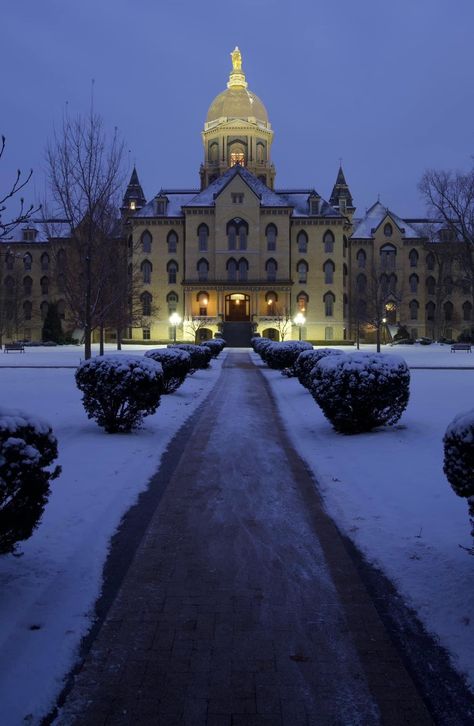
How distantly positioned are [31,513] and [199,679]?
2.02 meters

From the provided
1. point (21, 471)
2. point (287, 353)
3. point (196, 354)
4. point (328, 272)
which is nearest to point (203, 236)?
point (328, 272)

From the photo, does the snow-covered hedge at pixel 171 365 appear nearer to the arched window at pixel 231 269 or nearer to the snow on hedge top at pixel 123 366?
the snow on hedge top at pixel 123 366

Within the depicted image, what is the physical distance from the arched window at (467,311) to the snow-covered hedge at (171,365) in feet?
232

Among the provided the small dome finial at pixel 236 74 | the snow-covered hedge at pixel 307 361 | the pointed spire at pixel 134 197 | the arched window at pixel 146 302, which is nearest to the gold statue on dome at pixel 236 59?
the small dome finial at pixel 236 74

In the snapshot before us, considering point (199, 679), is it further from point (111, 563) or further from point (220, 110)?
point (220, 110)

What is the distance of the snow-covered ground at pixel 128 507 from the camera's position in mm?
3965

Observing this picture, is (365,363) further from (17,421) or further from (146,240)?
(146,240)

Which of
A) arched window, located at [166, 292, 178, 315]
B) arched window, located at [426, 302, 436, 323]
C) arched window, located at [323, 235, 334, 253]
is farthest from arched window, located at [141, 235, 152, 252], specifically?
arched window, located at [426, 302, 436, 323]


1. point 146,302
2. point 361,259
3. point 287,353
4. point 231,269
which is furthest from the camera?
point 361,259

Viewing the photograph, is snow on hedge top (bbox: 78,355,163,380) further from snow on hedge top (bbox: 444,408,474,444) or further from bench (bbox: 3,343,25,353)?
bench (bbox: 3,343,25,353)

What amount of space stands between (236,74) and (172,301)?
3754cm

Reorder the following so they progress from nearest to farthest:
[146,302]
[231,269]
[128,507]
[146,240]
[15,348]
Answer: [128,507] → [15,348] → [231,269] → [146,302] → [146,240]

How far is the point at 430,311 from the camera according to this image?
266 ft

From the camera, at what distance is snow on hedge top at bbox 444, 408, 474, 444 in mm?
4883
